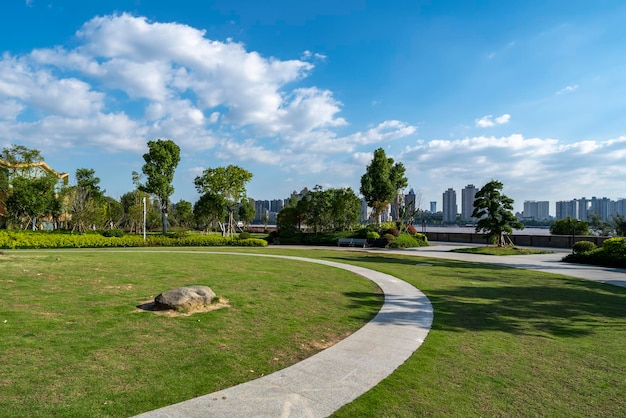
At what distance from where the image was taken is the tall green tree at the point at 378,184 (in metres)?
40.7

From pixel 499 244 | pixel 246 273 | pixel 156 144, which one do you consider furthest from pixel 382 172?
pixel 246 273

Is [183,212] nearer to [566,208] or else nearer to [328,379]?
[328,379]

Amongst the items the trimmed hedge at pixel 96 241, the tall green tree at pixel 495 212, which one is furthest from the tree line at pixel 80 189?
the tall green tree at pixel 495 212

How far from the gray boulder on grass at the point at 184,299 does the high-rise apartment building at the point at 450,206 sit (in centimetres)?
11752

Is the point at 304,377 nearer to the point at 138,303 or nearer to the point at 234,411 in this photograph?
the point at 234,411

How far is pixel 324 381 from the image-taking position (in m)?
4.47

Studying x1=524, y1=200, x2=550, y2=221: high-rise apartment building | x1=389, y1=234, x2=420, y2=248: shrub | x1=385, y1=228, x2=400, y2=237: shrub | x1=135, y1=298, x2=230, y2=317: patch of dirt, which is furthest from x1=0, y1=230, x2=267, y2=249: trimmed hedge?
x1=524, y1=200, x2=550, y2=221: high-rise apartment building

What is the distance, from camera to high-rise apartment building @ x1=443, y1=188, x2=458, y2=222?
116812 millimetres

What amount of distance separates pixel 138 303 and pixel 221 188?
28.2 metres

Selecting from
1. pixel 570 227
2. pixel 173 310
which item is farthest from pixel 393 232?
pixel 173 310

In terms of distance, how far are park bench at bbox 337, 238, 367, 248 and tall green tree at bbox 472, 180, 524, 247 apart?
873cm

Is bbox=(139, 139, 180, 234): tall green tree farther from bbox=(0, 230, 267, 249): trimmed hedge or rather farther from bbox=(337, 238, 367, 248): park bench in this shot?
bbox=(337, 238, 367, 248): park bench

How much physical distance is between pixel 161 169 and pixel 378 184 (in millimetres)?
25206

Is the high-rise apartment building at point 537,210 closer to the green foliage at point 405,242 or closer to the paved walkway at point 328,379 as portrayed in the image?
the green foliage at point 405,242
